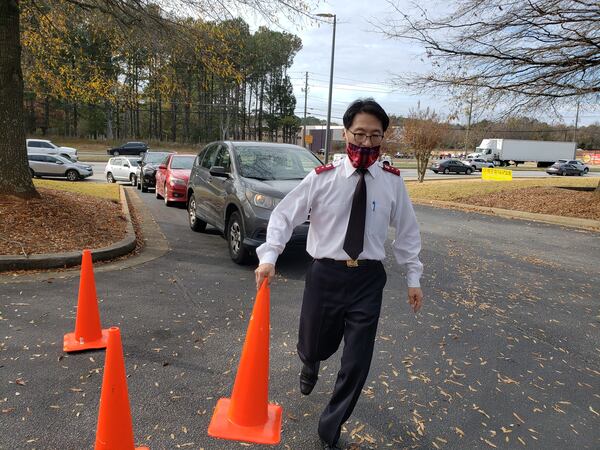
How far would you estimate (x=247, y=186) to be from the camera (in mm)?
6305

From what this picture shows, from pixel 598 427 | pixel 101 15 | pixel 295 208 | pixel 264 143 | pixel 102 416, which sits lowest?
pixel 598 427

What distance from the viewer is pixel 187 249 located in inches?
288

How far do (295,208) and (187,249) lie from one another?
5054 millimetres

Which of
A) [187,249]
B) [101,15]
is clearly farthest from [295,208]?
[101,15]

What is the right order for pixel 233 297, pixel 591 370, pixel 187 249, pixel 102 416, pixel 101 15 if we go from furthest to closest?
pixel 101 15 → pixel 187 249 → pixel 233 297 → pixel 591 370 → pixel 102 416

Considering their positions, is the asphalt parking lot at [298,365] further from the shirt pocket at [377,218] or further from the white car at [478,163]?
the white car at [478,163]

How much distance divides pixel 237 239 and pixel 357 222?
4.18 m

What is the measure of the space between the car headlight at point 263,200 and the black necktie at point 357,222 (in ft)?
11.5

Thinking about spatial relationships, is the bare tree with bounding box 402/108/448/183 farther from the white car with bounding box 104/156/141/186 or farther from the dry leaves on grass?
the dry leaves on grass

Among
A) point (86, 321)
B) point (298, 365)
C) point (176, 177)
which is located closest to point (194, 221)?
point (176, 177)

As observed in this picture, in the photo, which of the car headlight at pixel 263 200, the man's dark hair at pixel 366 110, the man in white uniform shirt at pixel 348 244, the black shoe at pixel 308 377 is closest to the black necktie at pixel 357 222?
the man in white uniform shirt at pixel 348 244

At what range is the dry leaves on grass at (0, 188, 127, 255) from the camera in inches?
235

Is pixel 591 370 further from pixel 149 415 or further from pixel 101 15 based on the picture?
pixel 101 15

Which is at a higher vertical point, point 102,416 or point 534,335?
point 102,416
